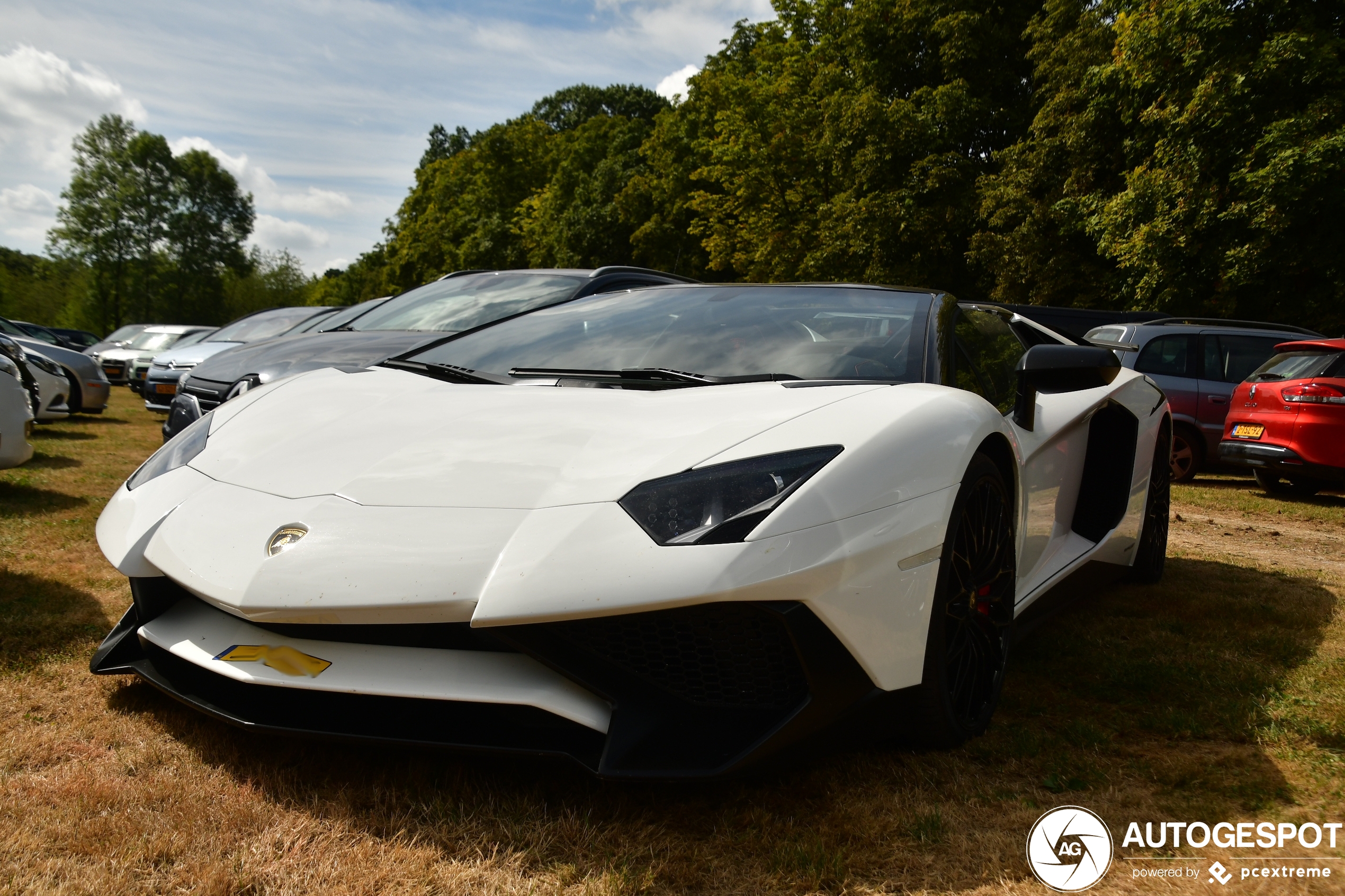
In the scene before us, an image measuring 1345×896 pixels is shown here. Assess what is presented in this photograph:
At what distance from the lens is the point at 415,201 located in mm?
62844

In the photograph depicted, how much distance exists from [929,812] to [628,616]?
2.53 ft

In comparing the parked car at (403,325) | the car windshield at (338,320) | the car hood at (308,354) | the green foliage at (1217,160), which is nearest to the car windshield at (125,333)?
the car windshield at (338,320)

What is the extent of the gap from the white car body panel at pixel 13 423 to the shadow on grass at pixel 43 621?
1481mm

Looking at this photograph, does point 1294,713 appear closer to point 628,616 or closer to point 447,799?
point 628,616

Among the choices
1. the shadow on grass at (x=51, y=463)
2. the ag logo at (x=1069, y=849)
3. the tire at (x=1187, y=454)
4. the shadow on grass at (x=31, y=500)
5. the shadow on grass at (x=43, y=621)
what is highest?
the shadow on grass at (x=43, y=621)

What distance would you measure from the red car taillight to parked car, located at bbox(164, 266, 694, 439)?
5.27m

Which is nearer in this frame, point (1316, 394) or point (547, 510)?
point (547, 510)

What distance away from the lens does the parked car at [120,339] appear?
20.4m

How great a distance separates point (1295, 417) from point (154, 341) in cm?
1928

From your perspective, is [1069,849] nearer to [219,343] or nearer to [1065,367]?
[1065,367]

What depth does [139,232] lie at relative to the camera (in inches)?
2183

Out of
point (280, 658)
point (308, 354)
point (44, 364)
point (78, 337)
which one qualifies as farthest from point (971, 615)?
point (78, 337)

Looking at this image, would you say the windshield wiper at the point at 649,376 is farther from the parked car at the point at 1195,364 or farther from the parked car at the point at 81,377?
the parked car at the point at 81,377

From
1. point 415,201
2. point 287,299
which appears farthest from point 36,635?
point 287,299
